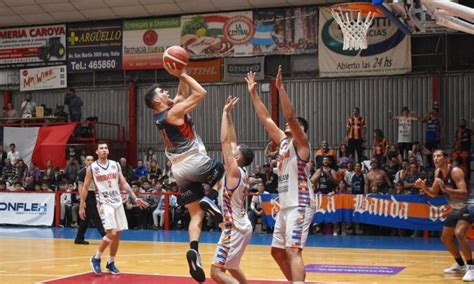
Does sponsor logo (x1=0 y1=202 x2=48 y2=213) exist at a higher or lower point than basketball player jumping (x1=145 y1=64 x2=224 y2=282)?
lower

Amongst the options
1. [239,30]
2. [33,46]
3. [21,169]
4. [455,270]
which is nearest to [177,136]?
[455,270]

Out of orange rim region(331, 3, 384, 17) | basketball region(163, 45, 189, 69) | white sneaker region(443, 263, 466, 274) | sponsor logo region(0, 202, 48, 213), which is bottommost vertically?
white sneaker region(443, 263, 466, 274)

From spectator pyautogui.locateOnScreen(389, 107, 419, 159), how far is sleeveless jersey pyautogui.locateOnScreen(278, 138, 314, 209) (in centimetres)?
1572

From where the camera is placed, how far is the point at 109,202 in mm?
12836

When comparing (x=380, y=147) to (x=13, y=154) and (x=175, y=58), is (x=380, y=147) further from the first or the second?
(x=175, y=58)

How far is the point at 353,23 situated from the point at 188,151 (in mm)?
10870

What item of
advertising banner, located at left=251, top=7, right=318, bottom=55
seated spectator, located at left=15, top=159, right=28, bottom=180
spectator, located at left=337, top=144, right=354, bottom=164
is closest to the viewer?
spectator, located at left=337, top=144, right=354, bottom=164

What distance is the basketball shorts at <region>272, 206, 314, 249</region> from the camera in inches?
323

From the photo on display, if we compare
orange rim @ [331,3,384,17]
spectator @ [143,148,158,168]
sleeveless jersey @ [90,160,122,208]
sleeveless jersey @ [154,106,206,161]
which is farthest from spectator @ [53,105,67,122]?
sleeveless jersey @ [154,106,206,161]

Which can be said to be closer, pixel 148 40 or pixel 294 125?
pixel 294 125

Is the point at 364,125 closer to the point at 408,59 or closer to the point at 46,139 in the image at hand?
the point at 408,59

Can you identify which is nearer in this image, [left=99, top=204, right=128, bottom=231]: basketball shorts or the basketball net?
[left=99, top=204, right=128, bottom=231]: basketball shorts

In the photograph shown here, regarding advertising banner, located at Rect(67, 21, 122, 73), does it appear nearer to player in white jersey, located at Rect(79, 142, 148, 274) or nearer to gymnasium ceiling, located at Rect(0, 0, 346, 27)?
gymnasium ceiling, located at Rect(0, 0, 346, 27)

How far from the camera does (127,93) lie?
94.4ft
